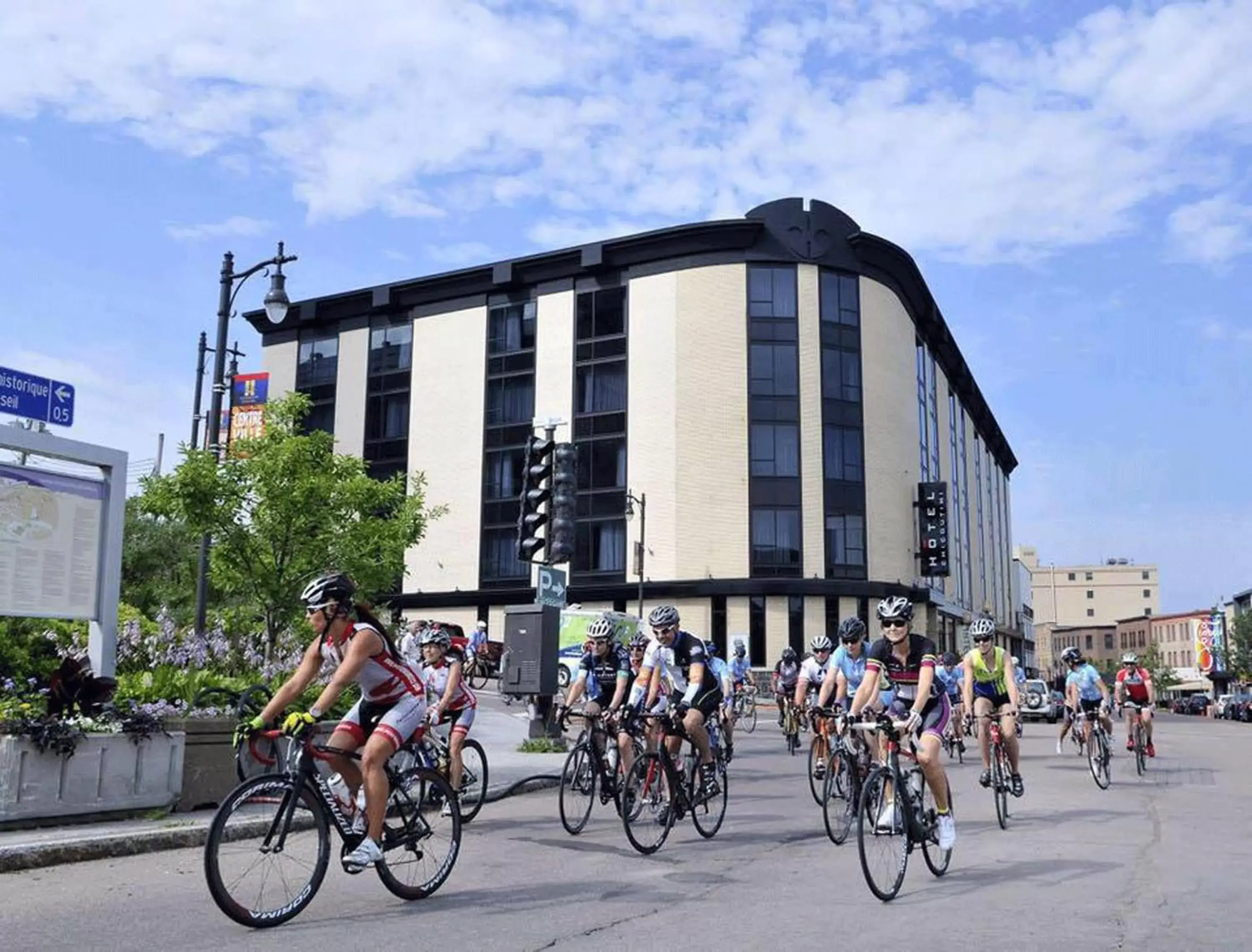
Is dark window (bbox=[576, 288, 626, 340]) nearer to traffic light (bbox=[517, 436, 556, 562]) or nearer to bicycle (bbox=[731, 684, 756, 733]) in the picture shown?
bicycle (bbox=[731, 684, 756, 733])

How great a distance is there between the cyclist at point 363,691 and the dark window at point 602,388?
1863 inches

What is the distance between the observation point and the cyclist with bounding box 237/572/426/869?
6602mm

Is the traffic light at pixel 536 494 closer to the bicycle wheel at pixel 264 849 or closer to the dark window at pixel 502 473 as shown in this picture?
the bicycle wheel at pixel 264 849

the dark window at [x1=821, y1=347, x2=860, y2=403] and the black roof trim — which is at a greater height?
the black roof trim

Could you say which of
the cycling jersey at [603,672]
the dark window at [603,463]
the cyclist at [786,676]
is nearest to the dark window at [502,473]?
the dark window at [603,463]

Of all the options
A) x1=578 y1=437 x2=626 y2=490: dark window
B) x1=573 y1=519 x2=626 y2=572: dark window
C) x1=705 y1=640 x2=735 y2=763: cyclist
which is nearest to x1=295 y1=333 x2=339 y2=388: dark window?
x1=578 y1=437 x2=626 y2=490: dark window

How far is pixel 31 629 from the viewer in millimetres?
14250

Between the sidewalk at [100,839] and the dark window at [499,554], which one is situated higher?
the dark window at [499,554]

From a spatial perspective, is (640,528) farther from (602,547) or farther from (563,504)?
(563,504)

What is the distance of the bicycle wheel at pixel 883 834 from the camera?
285 inches

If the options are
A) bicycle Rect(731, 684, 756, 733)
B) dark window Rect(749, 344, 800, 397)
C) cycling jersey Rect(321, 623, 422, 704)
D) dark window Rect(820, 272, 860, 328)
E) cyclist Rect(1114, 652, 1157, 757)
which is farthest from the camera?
dark window Rect(820, 272, 860, 328)

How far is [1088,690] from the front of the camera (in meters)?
16.6

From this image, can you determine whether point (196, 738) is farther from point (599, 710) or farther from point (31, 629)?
point (31, 629)

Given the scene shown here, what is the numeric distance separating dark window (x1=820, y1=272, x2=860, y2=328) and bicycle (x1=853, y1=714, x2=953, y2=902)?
4685cm
